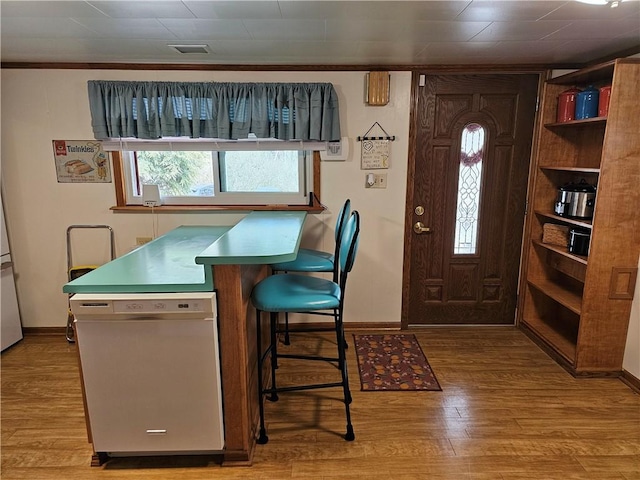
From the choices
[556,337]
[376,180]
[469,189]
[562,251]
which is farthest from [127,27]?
[556,337]

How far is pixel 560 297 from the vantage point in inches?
114

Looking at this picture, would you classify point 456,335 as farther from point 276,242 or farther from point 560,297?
point 276,242

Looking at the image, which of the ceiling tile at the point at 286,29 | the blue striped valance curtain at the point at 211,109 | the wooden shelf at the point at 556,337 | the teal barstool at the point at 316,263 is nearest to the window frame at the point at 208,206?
the blue striped valance curtain at the point at 211,109

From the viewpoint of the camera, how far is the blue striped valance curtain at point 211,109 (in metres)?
2.82

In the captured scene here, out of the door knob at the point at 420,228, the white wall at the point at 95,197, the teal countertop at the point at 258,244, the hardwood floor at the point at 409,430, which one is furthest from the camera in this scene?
the door knob at the point at 420,228

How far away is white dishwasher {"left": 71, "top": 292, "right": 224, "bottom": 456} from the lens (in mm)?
1674

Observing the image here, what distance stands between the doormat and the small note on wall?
1395 millimetres

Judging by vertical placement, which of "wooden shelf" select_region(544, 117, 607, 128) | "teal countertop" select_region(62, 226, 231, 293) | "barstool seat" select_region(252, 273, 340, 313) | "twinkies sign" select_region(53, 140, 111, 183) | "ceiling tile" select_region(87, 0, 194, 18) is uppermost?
"ceiling tile" select_region(87, 0, 194, 18)

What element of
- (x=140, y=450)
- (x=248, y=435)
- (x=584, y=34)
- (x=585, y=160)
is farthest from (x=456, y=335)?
(x=140, y=450)

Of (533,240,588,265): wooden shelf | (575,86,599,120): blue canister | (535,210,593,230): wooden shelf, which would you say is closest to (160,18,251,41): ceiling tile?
(575,86,599,120): blue canister

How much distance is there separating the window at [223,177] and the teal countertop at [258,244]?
522 mm

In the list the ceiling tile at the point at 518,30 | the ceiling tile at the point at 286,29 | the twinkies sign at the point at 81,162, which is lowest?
the twinkies sign at the point at 81,162

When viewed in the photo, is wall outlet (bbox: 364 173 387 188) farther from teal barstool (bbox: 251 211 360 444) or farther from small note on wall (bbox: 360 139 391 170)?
teal barstool (bbox: 251 211 360 444)

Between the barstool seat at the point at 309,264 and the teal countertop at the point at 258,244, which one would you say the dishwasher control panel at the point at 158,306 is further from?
the barstool seat at the point at 309,264
